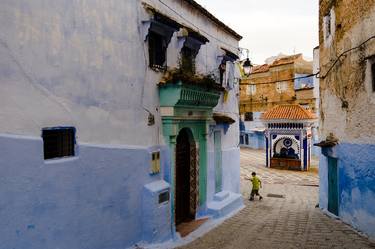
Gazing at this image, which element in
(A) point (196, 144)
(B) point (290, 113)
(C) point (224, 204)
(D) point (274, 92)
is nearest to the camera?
(A) point (196, 144)

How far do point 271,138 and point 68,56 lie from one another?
73.0 ft

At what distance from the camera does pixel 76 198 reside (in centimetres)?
635

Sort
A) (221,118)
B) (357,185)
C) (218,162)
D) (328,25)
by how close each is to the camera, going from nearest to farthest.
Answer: (357,185) < (328,25) < (221,118) < (218,162)

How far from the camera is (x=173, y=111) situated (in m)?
9.11

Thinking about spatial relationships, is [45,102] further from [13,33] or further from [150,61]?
[150,61]

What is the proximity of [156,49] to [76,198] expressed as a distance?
4.43 metres

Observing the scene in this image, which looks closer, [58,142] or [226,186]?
[58,142]

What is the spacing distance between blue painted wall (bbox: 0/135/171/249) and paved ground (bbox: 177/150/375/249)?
6.01ft

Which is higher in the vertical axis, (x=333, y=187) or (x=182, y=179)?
(x=182, y=179)

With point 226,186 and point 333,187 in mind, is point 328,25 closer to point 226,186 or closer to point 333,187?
point 333,187

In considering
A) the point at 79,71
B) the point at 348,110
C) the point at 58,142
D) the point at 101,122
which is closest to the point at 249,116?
the point at 348,110

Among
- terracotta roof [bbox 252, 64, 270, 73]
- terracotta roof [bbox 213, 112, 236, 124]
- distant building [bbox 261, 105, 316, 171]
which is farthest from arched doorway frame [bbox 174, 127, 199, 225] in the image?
terracotta roof [bbox 252, 64, 270, 73]

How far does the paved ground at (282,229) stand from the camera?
865 centimetres

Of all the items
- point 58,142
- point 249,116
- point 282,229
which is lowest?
point 282,229
